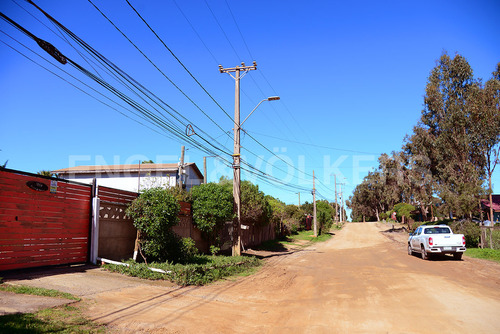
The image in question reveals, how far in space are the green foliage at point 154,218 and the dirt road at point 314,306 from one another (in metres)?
2.64

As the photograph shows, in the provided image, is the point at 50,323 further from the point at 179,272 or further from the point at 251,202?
the point at 251,202

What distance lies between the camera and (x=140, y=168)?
37.0 meters

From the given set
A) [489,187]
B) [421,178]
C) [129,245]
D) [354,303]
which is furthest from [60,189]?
[421,178]

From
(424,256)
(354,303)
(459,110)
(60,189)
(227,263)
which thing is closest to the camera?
(354,303)

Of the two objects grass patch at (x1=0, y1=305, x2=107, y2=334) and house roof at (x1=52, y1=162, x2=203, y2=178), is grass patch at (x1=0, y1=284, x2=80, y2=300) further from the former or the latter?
house roof at (x1=52, y1=162, x2=203, y2=178)

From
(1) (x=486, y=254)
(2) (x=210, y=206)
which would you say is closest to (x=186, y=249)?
(2) (x=210, y=206)

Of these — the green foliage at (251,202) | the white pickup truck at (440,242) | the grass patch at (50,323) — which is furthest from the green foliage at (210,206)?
the grass patch at (50,323)

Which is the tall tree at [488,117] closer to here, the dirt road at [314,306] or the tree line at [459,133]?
the tree line at [459,133]

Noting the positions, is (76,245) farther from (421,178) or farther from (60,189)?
(421,178)

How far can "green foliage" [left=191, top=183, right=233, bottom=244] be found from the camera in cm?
1709

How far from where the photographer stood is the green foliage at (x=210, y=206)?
17.1 m

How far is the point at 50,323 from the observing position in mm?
5586

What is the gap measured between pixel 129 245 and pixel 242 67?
12249 millimetres

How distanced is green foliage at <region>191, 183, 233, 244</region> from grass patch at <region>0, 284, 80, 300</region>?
389 inches
